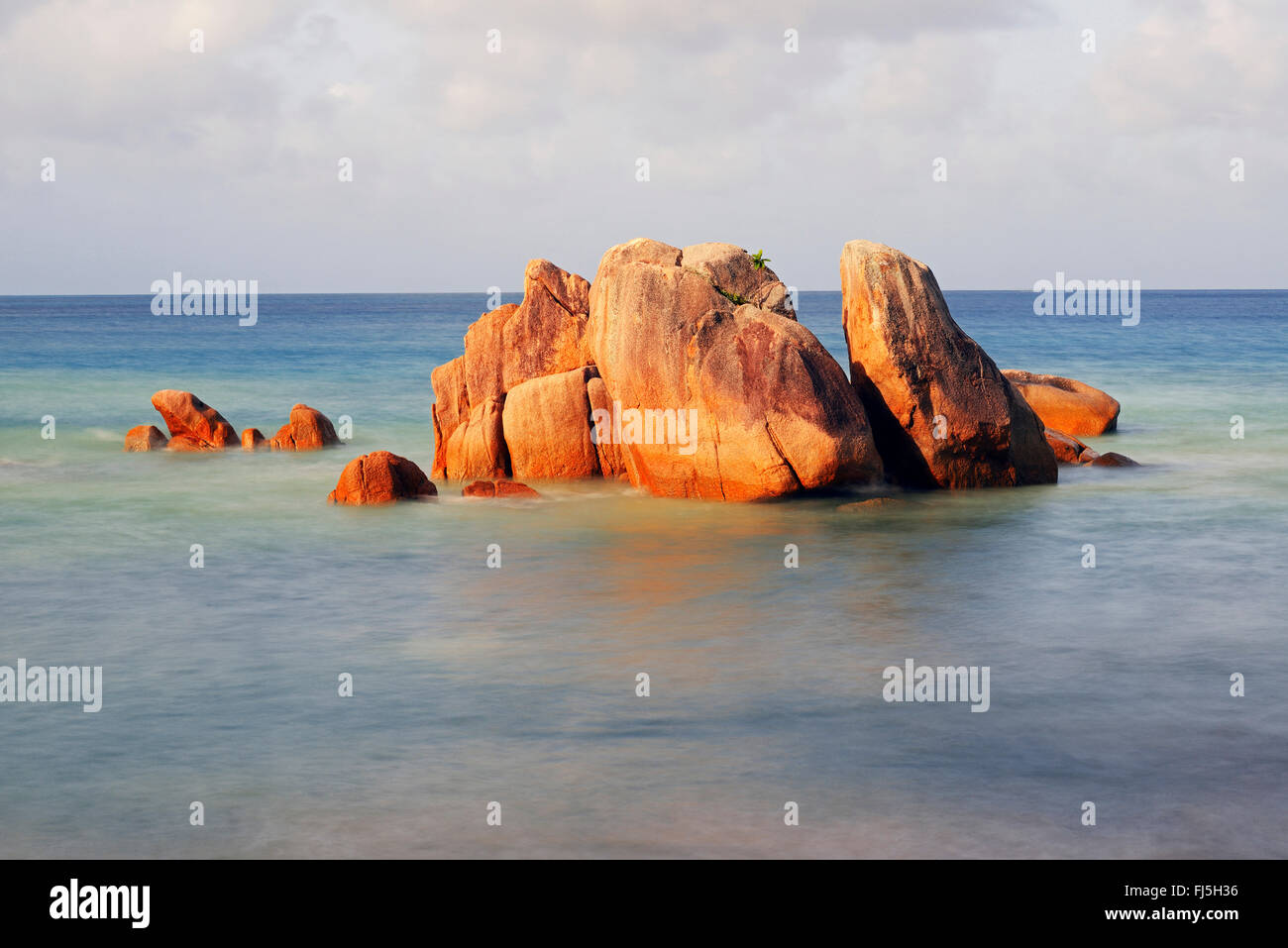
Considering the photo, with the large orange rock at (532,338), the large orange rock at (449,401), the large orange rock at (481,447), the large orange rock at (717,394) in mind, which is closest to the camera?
the large orange rock at (717,394)

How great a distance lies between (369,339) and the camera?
78062 mm

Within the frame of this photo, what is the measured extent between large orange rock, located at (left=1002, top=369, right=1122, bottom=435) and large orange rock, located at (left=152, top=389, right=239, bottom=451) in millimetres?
17305

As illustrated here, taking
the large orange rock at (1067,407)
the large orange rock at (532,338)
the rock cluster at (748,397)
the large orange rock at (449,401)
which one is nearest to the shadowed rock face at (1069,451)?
the rock cluster at (748,397)

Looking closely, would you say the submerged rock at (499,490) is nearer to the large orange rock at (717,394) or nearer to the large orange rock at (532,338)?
the large orange rock at (717,394)

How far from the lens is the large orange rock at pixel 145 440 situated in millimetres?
27969

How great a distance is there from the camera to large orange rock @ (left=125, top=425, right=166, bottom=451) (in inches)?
1101

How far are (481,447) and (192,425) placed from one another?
8937mm

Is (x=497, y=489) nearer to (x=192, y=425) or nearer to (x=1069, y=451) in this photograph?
(x=192, y=425)

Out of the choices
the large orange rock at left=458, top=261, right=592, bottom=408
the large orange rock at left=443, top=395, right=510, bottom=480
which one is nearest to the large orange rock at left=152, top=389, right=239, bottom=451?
the large orange rock at left=458, top=261, right=592, bottom=408

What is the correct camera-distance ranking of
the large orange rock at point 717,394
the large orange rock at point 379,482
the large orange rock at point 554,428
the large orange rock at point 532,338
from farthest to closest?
the large orange rock at point 532,338
the large orange rock at point 554,428
the large orange rock at point 379,482
the large orange rock at point 717,394

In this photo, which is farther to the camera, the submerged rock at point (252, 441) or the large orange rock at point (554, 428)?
the submerged rock at point (252, 441)

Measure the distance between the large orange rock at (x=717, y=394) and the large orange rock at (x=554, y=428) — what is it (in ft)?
3.76

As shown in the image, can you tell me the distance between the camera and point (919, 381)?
20.3 m

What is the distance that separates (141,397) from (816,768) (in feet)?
122
